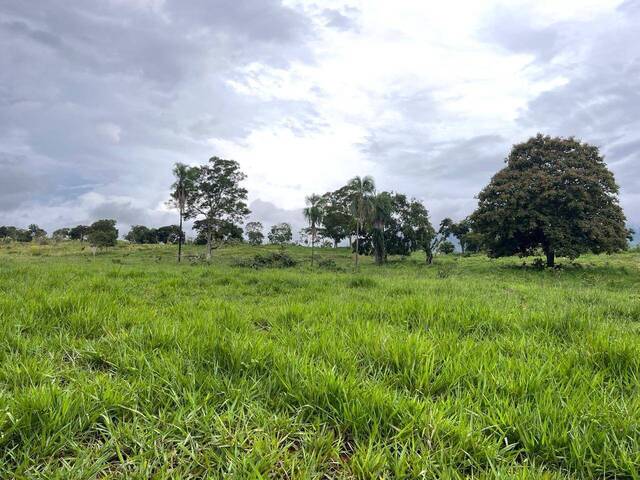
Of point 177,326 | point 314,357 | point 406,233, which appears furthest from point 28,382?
point 406,233

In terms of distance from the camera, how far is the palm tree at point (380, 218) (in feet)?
164

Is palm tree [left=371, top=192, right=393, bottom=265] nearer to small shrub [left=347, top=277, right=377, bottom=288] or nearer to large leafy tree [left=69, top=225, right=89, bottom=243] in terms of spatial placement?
small shrub [left=347, top=277, right=377, bottom=288]

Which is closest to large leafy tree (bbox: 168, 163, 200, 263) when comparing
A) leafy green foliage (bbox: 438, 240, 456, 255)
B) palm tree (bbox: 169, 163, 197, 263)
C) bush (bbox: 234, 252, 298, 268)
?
palm tree (bbox: 169, 163, 197, 263)

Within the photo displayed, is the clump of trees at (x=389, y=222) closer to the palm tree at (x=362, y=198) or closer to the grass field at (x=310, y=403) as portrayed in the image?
the palm tree at (x=362, y=198)

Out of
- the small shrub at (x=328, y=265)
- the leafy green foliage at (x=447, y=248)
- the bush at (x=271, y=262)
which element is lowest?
the small shrub at (x=328, y=265)

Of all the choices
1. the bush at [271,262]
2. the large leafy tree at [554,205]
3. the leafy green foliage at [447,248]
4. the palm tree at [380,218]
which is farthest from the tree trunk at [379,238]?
the leafy green foliage at [447,248]

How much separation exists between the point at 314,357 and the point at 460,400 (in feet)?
4.55

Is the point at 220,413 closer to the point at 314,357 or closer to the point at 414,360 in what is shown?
the point at 314,357

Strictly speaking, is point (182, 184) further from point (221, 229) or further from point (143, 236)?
point (143, 236)

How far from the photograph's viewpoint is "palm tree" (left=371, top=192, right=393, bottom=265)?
1962 inches

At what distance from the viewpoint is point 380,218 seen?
5022 centimetres

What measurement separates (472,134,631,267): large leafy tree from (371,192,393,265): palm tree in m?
19.5

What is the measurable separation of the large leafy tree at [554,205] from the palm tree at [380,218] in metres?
19.5

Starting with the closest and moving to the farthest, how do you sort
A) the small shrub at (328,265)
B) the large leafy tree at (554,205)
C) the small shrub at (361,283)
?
the small shrub at (361,283), the large leafy tree at (554,205), the small shrub at (328,265)
